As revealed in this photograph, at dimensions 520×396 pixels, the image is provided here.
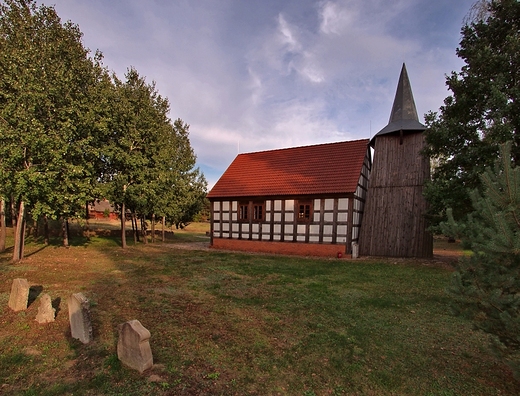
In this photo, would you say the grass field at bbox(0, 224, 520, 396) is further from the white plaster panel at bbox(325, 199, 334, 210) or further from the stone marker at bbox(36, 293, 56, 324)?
the white plaster panel at bbox(325, 199, 334, 210)

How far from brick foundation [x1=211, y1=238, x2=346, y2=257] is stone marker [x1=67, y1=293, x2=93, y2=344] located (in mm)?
13672

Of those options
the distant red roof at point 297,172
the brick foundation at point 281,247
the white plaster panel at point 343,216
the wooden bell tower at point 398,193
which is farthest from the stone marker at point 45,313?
the wooden bell tower at point 398,193

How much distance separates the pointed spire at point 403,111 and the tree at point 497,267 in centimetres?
1574

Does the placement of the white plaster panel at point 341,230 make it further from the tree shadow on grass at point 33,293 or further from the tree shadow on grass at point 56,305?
the tree shadow on grass at point 33,293

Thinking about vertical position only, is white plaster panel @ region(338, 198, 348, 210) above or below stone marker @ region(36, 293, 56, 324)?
above

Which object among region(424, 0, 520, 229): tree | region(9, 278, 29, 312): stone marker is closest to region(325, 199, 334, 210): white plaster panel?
region(424, 0, 520, 229): tree

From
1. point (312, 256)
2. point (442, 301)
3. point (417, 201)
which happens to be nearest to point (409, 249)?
point (417, 201)

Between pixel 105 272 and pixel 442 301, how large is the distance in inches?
476

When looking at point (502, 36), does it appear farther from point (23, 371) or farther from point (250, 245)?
point (23, 371)

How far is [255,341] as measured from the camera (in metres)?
5.51

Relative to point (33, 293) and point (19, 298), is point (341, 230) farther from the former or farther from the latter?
point (19, 298)

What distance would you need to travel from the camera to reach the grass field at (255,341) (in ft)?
13.6

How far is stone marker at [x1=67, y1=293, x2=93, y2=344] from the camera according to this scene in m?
5.26

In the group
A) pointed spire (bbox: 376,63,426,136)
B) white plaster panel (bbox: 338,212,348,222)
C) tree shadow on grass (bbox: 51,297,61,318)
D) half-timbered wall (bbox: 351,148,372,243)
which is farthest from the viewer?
pointed spire (bbox: 376,63,426,136)
